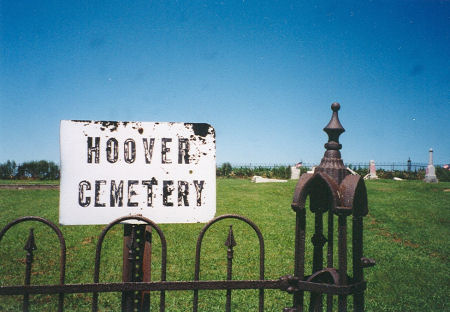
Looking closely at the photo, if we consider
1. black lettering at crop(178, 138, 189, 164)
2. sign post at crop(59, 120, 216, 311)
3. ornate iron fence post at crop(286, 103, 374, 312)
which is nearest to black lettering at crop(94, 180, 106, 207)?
sign post at crop(59, 120, 216, 311)

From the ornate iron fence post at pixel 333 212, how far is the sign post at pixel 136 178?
24.2 inches

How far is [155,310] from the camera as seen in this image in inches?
160

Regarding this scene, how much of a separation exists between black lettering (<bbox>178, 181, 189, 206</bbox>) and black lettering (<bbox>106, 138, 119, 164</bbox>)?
0.45m

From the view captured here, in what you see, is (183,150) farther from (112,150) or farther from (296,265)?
(296,265)

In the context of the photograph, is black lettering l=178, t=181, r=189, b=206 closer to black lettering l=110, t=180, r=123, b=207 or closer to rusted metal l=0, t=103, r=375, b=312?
rusted metal l=0, t=103, r=375, b=312

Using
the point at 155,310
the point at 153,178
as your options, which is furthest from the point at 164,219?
the point at 155,310

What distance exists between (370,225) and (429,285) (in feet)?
12.1

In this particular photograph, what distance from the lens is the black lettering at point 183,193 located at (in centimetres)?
217

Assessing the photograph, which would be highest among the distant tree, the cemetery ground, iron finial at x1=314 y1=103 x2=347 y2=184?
iron finial at x1=314 y1=103 x2=347 y2=184

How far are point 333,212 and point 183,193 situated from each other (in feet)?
3.15

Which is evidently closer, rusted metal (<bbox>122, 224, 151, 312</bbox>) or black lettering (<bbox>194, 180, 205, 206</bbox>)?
rusted metal (<bbox>122, 224, 151, 312</bbox>)

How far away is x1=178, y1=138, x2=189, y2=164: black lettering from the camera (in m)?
Answer: 2.21

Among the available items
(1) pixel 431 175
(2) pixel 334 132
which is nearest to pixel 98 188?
(2) pixel 334 132

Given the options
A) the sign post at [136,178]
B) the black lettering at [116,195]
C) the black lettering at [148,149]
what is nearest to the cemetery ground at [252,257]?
the sign post at [136,178]
